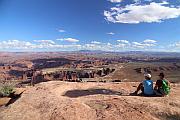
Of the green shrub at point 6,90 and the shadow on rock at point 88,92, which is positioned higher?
the shadow on rock at point 88,92

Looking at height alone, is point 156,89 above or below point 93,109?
above

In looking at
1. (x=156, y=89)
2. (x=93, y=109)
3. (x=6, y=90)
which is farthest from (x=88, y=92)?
(x=6, y=90)

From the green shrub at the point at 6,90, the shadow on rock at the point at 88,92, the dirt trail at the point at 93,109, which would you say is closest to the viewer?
the dirt trail at the point at 93,109

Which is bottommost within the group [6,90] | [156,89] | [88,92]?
[6,90]

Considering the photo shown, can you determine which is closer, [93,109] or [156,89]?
[93,109]

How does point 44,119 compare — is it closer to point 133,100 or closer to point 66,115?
point 66,115

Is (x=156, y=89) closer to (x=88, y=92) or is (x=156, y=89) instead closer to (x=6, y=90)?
(x=88, y=92)

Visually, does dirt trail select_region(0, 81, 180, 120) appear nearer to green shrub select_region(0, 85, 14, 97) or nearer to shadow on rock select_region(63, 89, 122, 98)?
shadow on rock select_region(63, 89, 122, 98)

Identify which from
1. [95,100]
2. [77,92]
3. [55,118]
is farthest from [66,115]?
[77,92]

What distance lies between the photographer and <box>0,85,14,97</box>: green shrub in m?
14.9

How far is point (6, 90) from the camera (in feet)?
49.9

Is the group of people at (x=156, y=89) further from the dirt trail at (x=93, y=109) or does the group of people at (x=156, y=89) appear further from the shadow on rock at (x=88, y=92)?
the shadow on rock at (x=88, y=92)

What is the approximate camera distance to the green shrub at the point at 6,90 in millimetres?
14947

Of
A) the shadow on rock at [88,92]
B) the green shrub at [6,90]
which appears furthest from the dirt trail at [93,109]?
the green shrub at [6,90]
